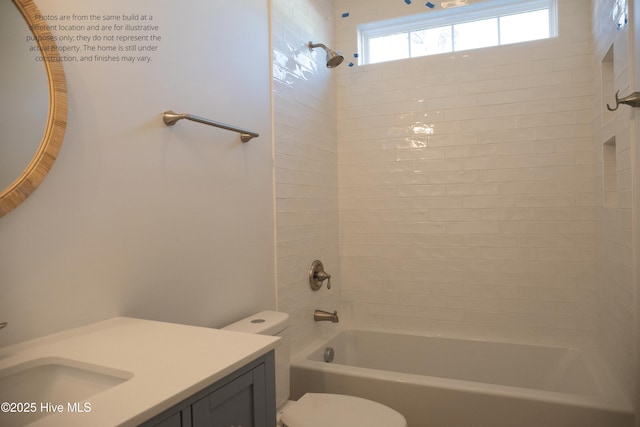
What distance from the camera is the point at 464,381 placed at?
1944mm

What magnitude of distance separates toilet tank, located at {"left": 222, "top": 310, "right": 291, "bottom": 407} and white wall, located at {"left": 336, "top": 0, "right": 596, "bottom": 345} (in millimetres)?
1217

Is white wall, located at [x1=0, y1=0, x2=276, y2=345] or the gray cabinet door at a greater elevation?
white wall, located at [x1=0, y1=0, x2=276, y2=345]

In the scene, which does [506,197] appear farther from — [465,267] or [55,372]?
[55,372]

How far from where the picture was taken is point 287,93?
7.60 feet

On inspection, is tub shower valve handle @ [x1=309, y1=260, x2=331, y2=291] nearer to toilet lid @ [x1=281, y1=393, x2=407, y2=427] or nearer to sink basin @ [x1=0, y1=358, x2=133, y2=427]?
toilet lid @ [x1=281, y1=393, x2=407, y2=427]

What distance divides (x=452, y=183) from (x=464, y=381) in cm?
126

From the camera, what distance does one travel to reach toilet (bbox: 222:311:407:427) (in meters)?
1.59

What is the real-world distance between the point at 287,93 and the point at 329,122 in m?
0.61

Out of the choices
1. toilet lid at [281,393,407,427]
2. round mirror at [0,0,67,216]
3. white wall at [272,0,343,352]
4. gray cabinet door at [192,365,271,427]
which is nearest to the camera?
gray cabinet door at [192,365,271,427]

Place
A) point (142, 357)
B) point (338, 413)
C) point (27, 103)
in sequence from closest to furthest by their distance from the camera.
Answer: point (142, 357), point (27, 103), point (338, 413)

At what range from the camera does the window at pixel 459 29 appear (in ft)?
8.62

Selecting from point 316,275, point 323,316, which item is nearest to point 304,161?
point 316,275

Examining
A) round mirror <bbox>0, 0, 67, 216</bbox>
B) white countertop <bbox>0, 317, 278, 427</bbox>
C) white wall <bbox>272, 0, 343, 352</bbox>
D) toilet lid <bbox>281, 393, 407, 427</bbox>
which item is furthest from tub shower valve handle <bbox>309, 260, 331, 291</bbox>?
round mirror <bbox>0, 0, 67, 216</bbox>

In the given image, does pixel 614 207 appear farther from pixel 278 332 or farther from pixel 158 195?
pixel 158 195
